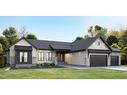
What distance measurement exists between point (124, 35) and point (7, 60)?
67.1ft

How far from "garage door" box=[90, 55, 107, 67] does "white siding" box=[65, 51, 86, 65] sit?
972 millimetres

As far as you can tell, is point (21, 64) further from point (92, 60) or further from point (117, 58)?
point (117, 58)

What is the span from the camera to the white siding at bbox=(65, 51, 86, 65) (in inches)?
954

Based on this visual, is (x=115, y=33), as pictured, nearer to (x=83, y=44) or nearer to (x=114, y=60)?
(x=114, y=60)

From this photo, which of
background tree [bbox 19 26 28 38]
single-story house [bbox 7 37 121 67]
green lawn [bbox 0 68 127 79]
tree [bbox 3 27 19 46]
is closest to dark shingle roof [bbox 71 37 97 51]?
single-story house [bbox 7 37 121 67]

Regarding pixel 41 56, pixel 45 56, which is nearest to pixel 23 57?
pixel 41 56

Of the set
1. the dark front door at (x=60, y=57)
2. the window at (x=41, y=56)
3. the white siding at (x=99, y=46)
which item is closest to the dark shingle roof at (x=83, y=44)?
the white siding at (x=99, y=46)

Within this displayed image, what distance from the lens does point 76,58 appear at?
2575 cm

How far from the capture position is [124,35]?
3528 centimetres

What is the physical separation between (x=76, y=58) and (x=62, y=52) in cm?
281

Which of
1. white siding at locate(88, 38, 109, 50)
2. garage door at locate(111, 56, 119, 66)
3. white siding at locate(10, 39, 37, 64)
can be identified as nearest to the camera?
white siding at locate(10, 39, 37, 64)

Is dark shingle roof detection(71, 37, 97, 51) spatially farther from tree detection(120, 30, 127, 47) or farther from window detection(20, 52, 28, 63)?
tree detection(120, 30, 127, 47)

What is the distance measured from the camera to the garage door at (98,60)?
24.3 meters
